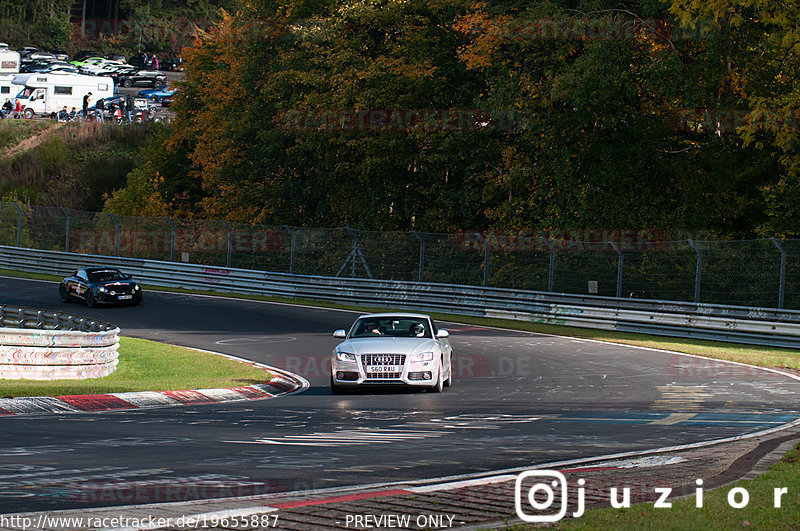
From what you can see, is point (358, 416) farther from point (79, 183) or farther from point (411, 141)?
point (79, 183)

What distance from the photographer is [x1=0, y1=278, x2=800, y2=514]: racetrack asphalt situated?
25.3ft

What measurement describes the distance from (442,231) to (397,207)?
275 cm

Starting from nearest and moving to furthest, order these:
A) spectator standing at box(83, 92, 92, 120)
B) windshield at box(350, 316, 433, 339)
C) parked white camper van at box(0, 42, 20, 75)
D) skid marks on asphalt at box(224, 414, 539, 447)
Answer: skid marks on asphalt at box(224, 414, 539, 447) < windshield at box(350, 316, 433, 339) < spectator standing at box(83, 92, 92, 120) < parked white camper van at box(0, 42, 20, 75)

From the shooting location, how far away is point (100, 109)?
7244cm

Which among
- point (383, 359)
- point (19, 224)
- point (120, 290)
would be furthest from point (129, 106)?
point (383, 359)

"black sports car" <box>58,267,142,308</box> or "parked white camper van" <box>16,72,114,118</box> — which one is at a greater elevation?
"parked white camper van" <box>16,72,114,118</box>

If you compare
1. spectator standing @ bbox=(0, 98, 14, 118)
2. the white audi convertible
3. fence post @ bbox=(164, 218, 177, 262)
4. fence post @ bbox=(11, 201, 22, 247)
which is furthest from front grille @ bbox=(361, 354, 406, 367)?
spectator standing @ bbox=(0, 98, 14, 118)

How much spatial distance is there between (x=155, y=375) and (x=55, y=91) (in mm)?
59382

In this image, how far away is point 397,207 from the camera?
136ft

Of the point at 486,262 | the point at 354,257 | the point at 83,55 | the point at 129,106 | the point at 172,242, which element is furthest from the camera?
the point at 83,55

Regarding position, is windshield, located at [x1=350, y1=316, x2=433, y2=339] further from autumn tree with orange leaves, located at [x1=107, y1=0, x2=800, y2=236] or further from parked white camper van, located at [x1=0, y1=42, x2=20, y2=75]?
parked white camper van, located at [x1=0, y1=42, x2=20, y2=75]

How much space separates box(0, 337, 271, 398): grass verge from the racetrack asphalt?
1224 millimetres

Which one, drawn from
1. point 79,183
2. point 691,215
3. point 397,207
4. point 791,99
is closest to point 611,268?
point 691,215
